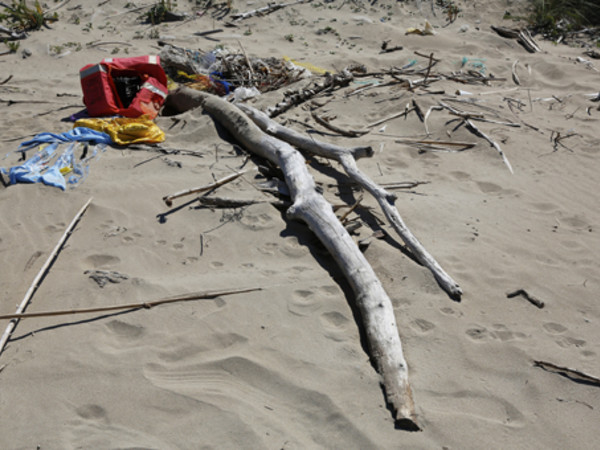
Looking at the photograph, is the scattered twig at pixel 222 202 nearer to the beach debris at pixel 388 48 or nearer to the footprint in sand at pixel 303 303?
the footprint in sand at pixel 303 303

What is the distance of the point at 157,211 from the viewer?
11.8 ft

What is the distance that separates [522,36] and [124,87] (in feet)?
24.3

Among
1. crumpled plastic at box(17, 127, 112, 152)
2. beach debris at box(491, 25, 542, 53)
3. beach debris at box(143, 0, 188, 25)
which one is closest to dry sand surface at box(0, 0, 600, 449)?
crumpled plastic at box(17, 127, 112, 152)

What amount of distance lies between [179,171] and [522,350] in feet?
10.2

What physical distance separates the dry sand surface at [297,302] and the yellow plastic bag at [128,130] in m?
0.17

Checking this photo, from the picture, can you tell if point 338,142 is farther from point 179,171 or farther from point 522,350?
point 522,350

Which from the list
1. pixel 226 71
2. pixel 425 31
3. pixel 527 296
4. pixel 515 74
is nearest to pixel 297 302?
pixel 527 296

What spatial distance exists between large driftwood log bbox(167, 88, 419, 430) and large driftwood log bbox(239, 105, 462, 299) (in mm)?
216

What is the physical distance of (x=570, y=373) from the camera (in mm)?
2422

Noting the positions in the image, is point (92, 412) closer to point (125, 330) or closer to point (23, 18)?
point (125, 330)

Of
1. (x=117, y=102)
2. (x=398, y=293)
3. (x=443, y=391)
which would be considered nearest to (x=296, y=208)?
(x=398, y=293)

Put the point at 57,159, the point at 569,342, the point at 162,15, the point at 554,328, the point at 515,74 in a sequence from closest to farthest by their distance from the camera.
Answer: the point at 569,342 → the point at 554,328 → the point at 57,159 → the point at 515,74 → the point at 162,15

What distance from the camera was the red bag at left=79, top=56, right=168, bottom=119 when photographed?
17.6ft

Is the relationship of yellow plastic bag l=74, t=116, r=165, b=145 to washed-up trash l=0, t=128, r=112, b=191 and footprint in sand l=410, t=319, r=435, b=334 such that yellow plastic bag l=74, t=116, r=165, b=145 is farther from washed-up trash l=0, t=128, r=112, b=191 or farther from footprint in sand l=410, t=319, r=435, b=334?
footprint in sand l=410, t=319, r=435, b=334
